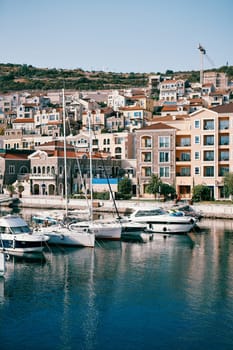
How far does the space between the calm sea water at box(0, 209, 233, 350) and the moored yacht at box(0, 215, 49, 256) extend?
1167mm

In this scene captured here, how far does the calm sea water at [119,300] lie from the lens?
68.1 feet

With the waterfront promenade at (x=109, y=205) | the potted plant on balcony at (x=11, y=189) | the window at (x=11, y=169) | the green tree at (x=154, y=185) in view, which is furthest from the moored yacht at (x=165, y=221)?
the window at (x=11, y=169)

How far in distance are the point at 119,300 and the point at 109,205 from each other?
124ft

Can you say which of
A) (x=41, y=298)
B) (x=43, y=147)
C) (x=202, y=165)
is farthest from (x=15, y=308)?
(x=43, y=147)

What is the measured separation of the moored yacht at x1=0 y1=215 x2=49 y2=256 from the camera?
114 ft

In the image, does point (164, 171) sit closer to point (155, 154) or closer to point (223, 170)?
point (155, 154)

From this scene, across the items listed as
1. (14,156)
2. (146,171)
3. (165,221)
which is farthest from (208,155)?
(14,156)

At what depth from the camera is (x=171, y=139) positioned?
6781 centimetres

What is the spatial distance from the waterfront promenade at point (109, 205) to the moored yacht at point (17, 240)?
80.7 feet

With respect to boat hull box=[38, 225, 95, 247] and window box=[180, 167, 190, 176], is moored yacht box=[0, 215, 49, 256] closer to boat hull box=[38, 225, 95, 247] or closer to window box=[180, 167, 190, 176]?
boat hull box=[38, 225, 95, 247]

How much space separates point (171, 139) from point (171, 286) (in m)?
41.4

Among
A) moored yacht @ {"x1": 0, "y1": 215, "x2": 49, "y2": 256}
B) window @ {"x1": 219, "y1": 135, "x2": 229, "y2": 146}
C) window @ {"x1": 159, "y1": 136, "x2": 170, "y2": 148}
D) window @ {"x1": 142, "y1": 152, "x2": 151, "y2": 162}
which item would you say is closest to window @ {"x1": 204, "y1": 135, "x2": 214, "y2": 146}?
window @ {"x1": 219, "y1": 135, "x2": 229, "y2": 146}

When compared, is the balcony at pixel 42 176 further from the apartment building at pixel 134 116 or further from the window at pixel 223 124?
the apartment building at pixel 134 116

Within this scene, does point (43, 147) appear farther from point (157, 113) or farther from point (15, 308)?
point (15, 308)
